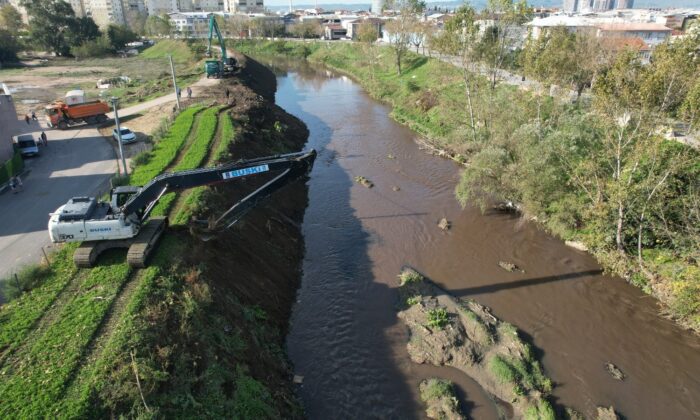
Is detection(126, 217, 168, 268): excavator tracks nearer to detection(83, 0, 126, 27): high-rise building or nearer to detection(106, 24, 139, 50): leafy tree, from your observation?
detection(106, 24, 139, 50): leafy tree

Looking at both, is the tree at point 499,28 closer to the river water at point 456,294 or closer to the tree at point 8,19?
the river water at point 456,294

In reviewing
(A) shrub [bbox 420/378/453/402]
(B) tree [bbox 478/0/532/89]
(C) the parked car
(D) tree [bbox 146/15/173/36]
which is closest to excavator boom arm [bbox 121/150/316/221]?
(A) shrub [bbox 420/378/453/402]

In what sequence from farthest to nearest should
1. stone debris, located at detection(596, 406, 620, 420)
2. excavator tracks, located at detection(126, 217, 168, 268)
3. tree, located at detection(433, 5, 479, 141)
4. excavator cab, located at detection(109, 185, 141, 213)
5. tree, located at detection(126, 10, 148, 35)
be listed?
1. tree, located at detection(126, 10, 148, 35)
2. tree, located at detection(433, 5, 479, 141)
3. excavator cab, located at detection(109, 185, 141, 213)
4. excavator tracks, located at detection(126, 217, 168, 268)
5. stone debris, located at detection(596, 406, 620, 420)

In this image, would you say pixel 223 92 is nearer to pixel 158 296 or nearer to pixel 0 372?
pixel 158 296

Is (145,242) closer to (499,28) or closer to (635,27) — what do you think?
(499,28)

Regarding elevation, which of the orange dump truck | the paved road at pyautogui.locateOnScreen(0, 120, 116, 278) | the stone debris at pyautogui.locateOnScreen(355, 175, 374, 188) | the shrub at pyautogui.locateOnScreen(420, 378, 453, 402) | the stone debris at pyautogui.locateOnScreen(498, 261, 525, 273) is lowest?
the shrub at pyautogui.locateOnScreen(420, 378, 453, 402)

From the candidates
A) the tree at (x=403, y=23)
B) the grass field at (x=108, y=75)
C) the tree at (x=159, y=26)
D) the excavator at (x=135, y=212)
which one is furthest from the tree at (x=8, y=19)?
the excavator at (x=135, y=212)
